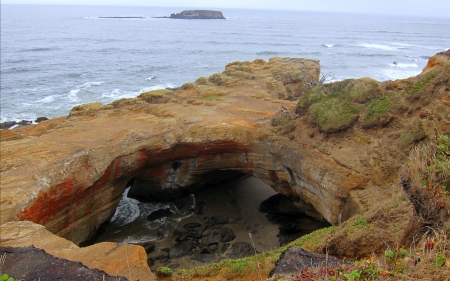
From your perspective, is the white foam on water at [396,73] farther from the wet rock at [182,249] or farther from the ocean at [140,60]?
the wet rock at [182,249]

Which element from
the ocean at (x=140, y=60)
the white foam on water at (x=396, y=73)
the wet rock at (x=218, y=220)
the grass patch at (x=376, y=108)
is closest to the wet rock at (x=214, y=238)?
the wet rock at (x=218, y=220)

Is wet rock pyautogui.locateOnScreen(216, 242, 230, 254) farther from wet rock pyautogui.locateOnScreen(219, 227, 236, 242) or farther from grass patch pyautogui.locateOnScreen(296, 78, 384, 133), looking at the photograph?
grass patch pyautogui.locateOnScreen(296, 78, 384, 133)

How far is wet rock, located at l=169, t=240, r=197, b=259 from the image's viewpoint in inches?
608

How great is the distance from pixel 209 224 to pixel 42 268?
914 cm

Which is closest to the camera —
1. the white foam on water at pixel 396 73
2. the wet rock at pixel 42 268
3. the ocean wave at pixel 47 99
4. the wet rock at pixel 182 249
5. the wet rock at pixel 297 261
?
the wet rock at pixel 297 261

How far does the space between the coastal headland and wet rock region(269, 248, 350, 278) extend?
72.3 inches

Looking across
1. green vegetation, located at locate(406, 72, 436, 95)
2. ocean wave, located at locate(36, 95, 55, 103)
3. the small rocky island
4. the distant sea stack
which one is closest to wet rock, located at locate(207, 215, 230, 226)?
green vegetation, located at locate(406, 72, 436, 95)

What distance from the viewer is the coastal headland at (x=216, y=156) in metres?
10.8

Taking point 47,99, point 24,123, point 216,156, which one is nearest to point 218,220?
point 216,156

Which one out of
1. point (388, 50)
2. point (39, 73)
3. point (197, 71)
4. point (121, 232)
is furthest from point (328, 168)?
point (388, 50)

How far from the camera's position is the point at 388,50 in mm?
70188

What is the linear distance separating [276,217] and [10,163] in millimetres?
11303

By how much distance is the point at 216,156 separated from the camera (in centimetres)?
1738

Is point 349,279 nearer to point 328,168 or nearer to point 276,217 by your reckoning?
point 328,168
